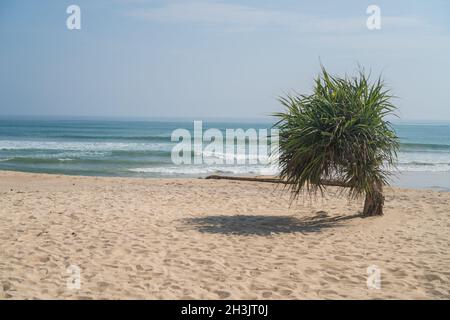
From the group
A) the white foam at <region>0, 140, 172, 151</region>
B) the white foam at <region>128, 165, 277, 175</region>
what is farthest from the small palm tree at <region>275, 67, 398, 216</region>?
the white foam at <region>0, 140, 172, 151</region>

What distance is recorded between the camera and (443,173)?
21047mm

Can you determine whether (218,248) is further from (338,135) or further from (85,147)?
(85,147)

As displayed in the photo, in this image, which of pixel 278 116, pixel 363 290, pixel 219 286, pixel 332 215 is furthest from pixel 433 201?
pixel 219 286

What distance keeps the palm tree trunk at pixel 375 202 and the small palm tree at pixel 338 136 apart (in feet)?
0.43

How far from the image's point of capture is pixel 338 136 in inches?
288

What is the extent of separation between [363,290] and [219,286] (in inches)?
54.1

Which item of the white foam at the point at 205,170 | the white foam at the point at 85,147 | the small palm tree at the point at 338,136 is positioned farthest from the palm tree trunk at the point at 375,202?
the white foam at the point at 85,147

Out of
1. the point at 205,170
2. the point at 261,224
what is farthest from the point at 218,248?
the point at 205,170

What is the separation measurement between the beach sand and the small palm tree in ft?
2.79

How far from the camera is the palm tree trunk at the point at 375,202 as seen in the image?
316 inches

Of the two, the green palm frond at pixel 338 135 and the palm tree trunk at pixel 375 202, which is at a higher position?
the green palm frond at pixel 338 135

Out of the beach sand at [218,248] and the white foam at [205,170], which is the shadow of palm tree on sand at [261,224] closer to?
the beach sand at [218,248]

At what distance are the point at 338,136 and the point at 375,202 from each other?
5.37ft
